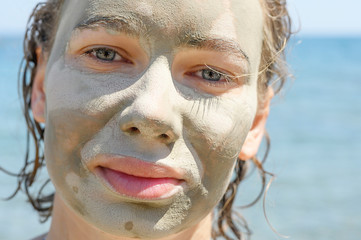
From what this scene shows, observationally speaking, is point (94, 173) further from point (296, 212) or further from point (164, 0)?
point (296, 212)

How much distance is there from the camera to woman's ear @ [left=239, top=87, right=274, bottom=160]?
108 inches

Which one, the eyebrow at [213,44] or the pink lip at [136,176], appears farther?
the eyebrow at [213,44]

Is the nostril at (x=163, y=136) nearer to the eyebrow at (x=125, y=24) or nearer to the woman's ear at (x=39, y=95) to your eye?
the eyebrow at (x=125, y=24)

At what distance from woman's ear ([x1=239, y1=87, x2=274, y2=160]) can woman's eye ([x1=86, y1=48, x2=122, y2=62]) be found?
76cm

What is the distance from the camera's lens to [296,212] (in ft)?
26.5

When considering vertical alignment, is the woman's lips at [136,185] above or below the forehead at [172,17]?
below

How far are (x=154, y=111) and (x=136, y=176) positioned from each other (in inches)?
9.4

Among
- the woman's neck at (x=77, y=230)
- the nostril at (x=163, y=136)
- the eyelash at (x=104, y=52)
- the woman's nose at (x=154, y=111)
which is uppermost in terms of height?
the eyelash at (x=104, y=52)

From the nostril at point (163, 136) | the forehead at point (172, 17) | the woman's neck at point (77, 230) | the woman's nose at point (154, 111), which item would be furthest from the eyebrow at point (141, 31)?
the woman's neck at point (77, 230)

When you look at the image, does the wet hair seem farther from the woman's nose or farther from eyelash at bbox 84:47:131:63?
the woman's nose

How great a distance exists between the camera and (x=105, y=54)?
2.30 meters

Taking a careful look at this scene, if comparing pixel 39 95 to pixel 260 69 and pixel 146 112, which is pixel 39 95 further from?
pixel 260 69

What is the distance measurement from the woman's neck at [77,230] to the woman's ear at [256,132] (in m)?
0.35

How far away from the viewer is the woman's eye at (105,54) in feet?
7.50
